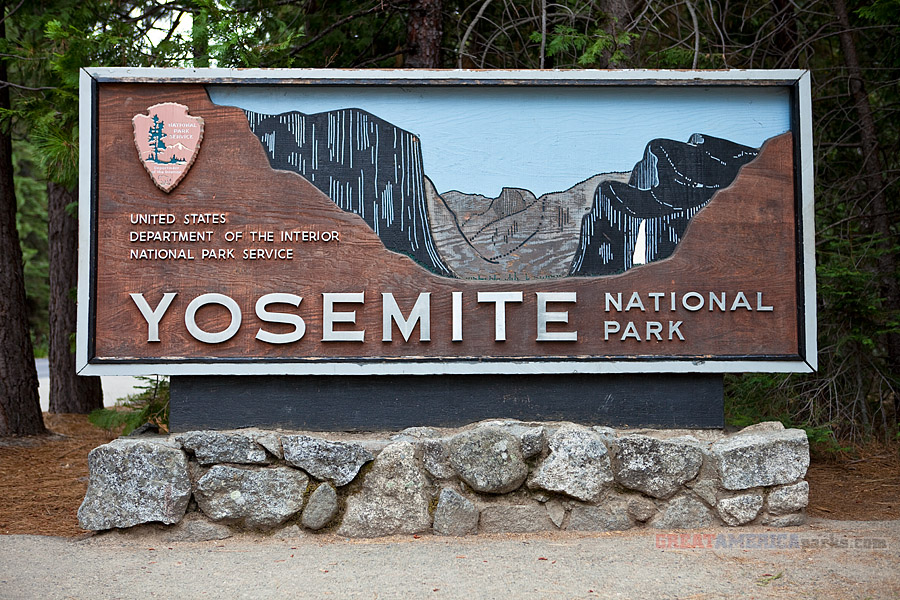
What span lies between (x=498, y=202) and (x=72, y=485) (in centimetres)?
416

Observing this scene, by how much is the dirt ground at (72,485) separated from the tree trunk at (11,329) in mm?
266

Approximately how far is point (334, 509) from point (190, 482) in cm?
84

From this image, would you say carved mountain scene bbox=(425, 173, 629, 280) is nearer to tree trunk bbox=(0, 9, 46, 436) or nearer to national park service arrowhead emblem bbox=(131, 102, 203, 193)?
national park service arrowhead emblem bbox=(131, 102, 203, 193)

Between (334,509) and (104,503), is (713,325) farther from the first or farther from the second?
(104,503)

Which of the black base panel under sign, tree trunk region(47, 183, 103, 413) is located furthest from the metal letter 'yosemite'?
tree trunk region(47, 183, 103, 413)

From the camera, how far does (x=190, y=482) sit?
14.9 ft

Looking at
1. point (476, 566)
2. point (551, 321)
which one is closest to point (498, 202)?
point (551, 321)

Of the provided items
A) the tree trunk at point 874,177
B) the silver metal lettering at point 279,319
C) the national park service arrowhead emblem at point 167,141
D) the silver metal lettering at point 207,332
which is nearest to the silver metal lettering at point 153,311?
the silver metal lettering at point 207,332

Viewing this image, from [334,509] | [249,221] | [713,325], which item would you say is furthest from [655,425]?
[249,221]

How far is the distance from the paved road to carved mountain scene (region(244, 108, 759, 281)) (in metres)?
1.62

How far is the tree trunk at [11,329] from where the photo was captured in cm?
763

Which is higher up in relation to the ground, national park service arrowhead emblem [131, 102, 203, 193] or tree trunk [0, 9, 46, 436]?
national park service arrowhead emblem [131, 102, 203, 193]

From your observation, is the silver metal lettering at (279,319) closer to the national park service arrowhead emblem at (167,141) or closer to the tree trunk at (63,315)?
the national park service arrowhead emblem at (167,141)

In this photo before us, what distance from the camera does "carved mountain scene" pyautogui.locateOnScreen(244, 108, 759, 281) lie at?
Answer: 4793 mm
